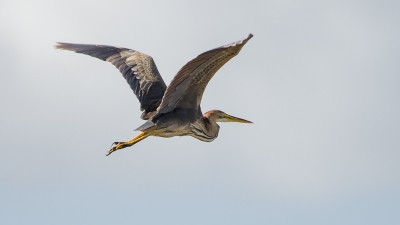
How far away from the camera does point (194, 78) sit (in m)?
11.1

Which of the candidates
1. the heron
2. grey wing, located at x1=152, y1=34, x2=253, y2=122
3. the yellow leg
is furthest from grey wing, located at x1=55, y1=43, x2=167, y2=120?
grey wing, located at x1=152, y1=34, x2=253, y2=122

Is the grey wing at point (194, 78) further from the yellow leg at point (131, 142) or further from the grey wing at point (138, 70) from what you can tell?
the grey wing at point (138, 70)

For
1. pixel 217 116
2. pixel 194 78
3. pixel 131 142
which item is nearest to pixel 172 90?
pixel 194 78

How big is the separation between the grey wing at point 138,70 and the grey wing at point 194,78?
754 millimetres

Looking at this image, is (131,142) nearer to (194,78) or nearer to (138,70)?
(138,70)

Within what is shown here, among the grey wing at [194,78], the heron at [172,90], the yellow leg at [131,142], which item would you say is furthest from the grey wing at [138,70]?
the grey wing at [194,78]

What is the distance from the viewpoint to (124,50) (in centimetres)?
1395

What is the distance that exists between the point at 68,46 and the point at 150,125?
3.10 m

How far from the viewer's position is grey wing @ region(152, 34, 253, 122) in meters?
10.1

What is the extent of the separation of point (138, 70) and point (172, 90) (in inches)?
82.3

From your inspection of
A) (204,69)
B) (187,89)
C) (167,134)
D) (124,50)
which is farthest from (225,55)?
(124,50)

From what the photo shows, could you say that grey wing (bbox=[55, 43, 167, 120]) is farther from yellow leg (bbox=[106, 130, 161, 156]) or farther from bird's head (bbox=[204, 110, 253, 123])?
bird's head (bbox=[204, 110, 253, 123])

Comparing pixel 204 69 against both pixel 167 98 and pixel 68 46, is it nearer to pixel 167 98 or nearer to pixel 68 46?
pixel 167 98

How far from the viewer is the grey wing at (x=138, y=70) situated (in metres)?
12.7
